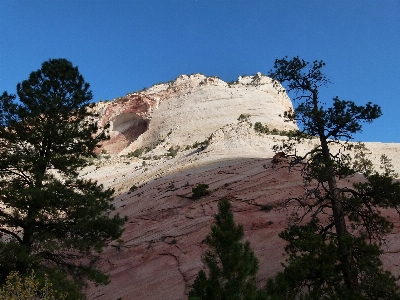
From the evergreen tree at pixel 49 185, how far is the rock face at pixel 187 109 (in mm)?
42282

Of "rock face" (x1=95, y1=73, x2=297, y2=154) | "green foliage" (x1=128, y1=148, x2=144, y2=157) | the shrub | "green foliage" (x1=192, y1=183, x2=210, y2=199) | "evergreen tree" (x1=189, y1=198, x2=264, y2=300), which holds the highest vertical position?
"rock face" (x1=95, y1=73, x2=297, y2=154)

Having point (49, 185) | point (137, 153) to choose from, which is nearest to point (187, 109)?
point (137, 153)

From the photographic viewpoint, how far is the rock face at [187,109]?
207ft

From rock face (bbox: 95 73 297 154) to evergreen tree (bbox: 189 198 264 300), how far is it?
157 feet

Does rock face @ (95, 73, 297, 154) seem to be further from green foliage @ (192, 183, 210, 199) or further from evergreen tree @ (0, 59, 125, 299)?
evergreen tree @ (0, 59, 125, 299)

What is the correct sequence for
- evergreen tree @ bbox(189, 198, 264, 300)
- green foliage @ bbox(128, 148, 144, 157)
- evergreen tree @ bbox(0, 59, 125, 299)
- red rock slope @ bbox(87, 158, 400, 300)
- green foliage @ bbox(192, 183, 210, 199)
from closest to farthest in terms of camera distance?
1. evergreen tree @ bbox(189, 198, 264, 300)
2. evergreen tree @ bbox(0, 59, 125, 299)
3. red rock slope @ bbox(87, 158, 400, 300)
4. green foliage @ bbox(192, 183, 210, 199)
5. green foliage @ bbox(128, 148, 144, 157)

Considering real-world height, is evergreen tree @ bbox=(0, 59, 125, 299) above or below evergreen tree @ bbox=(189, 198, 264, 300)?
above

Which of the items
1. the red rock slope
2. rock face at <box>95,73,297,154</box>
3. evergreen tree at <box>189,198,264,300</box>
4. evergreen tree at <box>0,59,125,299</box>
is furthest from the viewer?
rock face at <box>95,73,297,154</box>

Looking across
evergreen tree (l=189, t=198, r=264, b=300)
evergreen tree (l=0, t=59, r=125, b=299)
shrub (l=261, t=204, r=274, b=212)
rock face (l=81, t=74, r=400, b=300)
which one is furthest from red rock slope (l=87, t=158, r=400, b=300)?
evergreen tree (l=189, t=198, r=264, b=300)

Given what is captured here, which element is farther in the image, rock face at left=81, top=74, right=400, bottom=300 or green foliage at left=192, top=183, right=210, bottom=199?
green foliage at left=192, top=183, right=210, bottom=199

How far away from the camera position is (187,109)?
225 feet

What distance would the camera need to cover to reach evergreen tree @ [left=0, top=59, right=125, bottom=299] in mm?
13289

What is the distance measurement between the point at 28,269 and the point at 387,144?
126 ft

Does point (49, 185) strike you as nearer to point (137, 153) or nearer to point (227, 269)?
point (227, 269)
